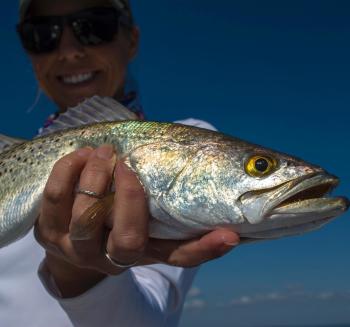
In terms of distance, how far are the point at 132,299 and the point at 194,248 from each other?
1.40 meters

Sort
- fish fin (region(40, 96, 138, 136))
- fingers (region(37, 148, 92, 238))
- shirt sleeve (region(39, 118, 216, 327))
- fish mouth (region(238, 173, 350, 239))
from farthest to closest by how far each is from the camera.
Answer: shirt sleeve (region(39, 118, 216, 327)) < fish fin (region(40, 96, 138, 136)) < fingers (region(37, 148, 92, 238)) < fish mouth (region(238, 173, 350, 239))

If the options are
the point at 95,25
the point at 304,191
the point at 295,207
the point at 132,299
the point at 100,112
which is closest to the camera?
the point at 295,207

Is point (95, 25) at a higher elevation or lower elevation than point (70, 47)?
higher

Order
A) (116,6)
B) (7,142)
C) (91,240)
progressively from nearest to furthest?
(91,240), (7,142), (116,6)

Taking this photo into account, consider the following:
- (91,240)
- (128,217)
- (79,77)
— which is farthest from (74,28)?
(128,217)

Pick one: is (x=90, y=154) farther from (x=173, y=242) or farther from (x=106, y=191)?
(x=173, y=242)

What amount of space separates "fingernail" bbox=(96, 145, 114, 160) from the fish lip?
1.14 m

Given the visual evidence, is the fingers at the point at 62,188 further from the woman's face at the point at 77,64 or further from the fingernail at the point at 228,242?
the woman's face at the point at 77,64

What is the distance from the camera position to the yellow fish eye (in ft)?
12.4

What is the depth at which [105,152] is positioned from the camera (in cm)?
400

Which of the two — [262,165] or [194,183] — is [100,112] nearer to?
[194,183]

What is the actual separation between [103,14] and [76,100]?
106cm

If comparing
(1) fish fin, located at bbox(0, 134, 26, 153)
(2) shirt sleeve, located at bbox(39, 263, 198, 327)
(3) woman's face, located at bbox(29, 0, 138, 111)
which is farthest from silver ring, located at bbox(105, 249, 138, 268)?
(3) woman's face, located at bbox(29, 0, 138, 111)

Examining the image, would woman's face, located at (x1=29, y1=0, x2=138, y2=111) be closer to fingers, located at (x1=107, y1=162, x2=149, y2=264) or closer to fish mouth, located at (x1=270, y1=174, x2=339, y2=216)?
fingers, located at (x1=107, y1=162, x2=149, y2=264)
